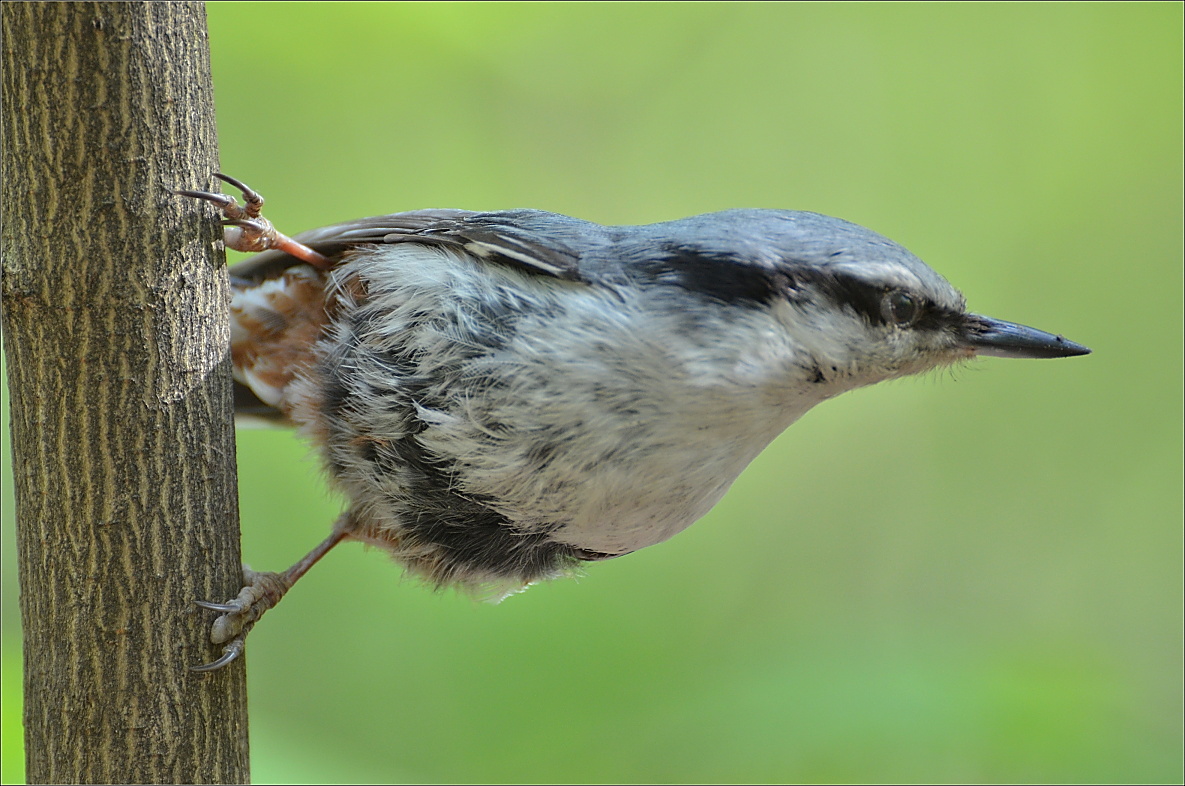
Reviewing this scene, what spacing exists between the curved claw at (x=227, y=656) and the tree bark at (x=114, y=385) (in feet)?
0.05

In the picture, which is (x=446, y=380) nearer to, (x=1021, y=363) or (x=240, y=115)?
(x=240, y=115)

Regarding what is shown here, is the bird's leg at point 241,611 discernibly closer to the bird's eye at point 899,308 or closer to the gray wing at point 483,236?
the gray wing at point 483,236

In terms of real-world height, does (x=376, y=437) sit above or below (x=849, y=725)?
above

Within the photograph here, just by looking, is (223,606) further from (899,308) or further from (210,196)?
(899,308)

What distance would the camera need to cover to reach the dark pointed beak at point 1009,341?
1.35m

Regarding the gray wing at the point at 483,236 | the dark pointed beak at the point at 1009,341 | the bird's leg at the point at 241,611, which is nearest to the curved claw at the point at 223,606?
the bird's leg at the point at 241,611

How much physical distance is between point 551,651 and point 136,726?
1.69 metres

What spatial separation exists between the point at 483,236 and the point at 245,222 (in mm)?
386

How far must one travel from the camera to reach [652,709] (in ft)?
9.36

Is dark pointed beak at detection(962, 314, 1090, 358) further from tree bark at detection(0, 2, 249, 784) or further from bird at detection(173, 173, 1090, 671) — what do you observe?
tree bark at detection(0, 2, 249, 784)

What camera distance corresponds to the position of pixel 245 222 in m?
1.40

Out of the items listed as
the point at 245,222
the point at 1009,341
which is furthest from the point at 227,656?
the point at 1009,341

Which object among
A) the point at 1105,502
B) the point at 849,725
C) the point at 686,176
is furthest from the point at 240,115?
the point at 1105,502

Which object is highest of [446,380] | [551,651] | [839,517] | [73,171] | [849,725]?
[73,171]
